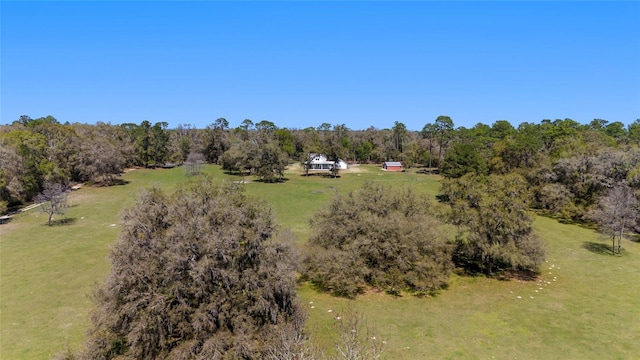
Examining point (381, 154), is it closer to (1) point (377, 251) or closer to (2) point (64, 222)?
(2) point (64, 222)

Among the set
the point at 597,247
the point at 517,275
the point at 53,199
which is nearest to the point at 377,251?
the point at 517,275

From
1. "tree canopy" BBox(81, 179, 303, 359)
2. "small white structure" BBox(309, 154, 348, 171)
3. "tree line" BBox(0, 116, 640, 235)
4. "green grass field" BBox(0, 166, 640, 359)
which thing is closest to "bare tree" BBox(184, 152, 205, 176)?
"tree line" BBox(0, 116, 640, 235)

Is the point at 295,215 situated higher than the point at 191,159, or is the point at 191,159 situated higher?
the point at 191,159

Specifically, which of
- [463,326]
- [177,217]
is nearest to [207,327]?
[177,217]

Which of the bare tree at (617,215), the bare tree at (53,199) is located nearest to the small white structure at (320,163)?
the bare tree at (53,199)

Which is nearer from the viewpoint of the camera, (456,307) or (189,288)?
(189,288)

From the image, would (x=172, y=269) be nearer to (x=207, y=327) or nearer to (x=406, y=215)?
(x=207, y=327)

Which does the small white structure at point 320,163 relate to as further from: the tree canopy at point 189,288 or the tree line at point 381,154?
the tree canopy at point 189,288
